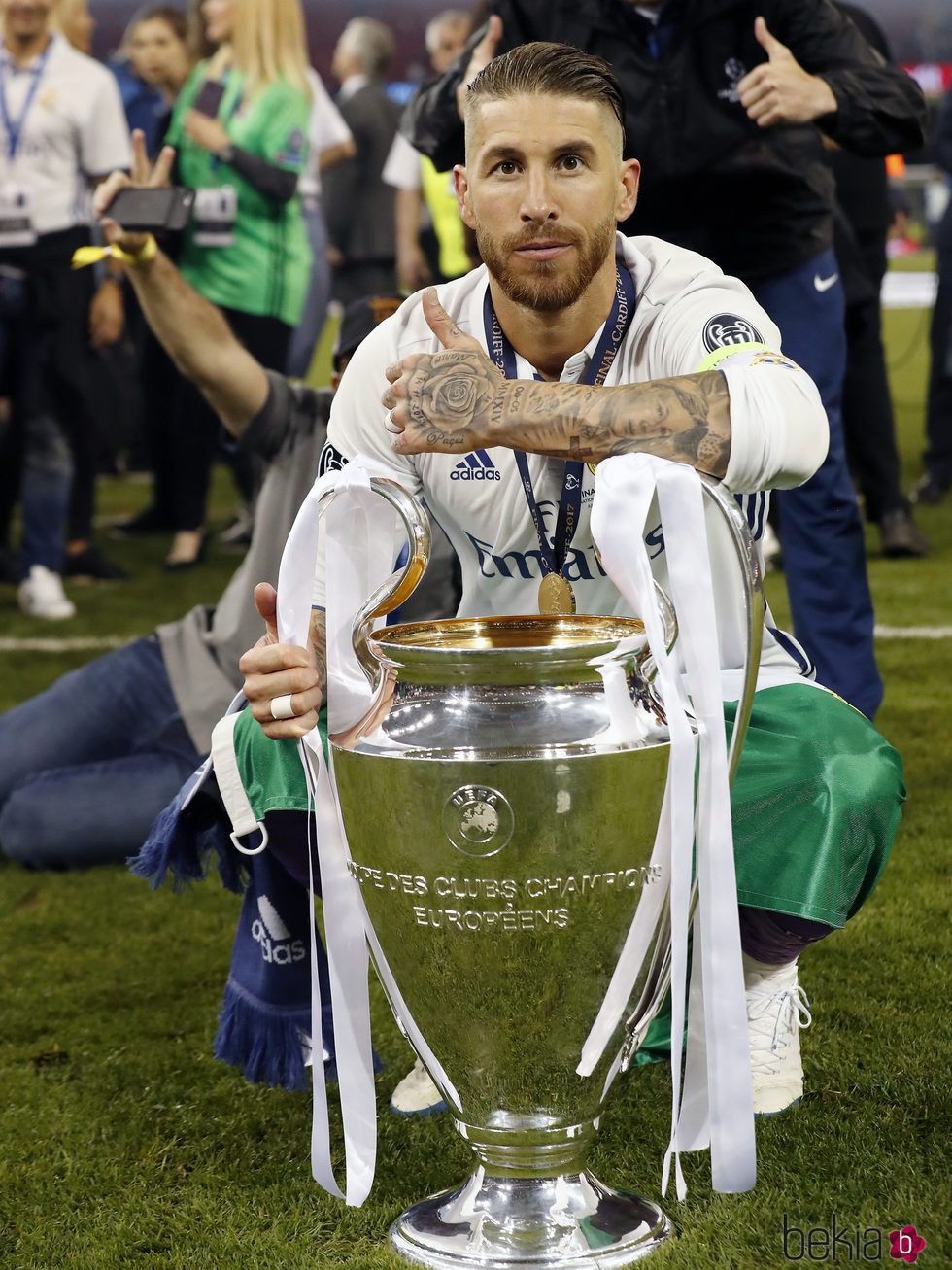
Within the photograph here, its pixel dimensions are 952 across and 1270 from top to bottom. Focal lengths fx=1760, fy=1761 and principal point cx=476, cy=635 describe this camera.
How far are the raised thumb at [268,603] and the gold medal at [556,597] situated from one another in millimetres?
323

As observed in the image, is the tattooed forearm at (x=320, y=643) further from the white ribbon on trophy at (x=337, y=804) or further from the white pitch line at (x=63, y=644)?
the white pitch line at (x=63, y=644)

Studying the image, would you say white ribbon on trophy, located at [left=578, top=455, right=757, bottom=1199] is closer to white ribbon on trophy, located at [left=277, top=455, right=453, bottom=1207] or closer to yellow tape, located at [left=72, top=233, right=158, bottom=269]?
white ribbon on trophy, located at [left=277, top=455, right=453, bottom=1207]

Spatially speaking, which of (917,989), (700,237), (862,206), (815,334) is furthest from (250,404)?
(862,206)

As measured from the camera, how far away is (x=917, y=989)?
249cm

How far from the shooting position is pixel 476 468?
216 cm

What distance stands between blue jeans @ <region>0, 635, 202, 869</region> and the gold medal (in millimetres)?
1362

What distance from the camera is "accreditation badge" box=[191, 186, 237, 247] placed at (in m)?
5.94

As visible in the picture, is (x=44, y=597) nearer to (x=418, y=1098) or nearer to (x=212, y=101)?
(x=212, y=101)

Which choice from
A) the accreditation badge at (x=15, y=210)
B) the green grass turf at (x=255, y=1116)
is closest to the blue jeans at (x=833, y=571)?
the green grass turf at (x=255, y=1116)

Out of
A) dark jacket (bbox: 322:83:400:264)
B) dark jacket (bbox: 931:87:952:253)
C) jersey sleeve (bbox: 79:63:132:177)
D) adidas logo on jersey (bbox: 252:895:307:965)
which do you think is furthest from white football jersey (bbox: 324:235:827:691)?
dark jacket (bbox: 322:83:400:264)

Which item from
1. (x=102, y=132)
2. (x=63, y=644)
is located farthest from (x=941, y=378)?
(x=63, y=644)

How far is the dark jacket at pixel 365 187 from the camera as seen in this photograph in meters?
8.18

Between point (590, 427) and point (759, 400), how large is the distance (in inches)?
6.9

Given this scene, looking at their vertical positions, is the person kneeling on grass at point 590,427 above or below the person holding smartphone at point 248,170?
below
